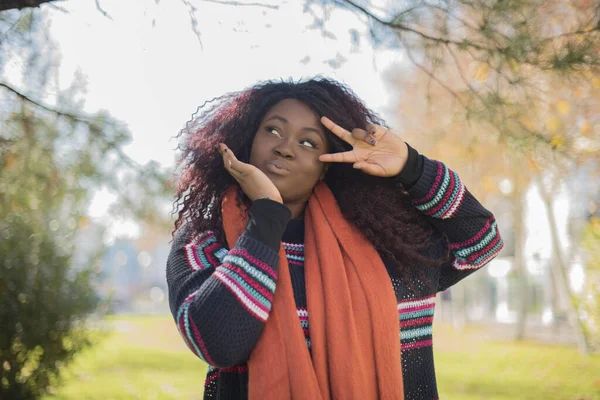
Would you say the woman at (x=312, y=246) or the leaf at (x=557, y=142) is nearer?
the woman at (x=312, y=246)

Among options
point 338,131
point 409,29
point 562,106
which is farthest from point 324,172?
point 562,106

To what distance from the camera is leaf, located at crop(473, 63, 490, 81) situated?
324cm

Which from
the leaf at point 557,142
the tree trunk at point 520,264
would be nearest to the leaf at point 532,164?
the leaf at point 557,142

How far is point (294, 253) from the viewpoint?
1.95 metres

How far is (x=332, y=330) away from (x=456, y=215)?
22.5 inches

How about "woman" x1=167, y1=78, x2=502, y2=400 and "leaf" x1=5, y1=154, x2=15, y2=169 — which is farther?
"leaf" x1=5, y1=154, x2=15, y2=169

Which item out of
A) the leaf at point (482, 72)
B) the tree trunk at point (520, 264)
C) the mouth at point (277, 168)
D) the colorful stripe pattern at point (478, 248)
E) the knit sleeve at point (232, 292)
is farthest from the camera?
the tree trunk at point (520, 264)

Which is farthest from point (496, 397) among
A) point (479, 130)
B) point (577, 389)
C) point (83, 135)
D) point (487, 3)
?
point (83, 135)

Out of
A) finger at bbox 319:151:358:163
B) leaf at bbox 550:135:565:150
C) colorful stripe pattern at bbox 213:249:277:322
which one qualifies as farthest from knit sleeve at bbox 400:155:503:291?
leaf at bbox 550:135:565:150

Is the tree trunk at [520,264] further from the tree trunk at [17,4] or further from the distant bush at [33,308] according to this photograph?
the tree trunk at [17,4]

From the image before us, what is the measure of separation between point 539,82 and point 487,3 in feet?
1.85

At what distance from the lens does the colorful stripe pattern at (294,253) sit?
6.33ft

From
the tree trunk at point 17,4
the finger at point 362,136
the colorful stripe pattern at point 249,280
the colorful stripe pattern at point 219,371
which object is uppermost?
the tree trunk at point 17,4

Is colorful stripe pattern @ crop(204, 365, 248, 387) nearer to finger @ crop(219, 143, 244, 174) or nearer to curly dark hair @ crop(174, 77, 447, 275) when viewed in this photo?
curly dark hair @ crop(174, 77, 447, 275)
